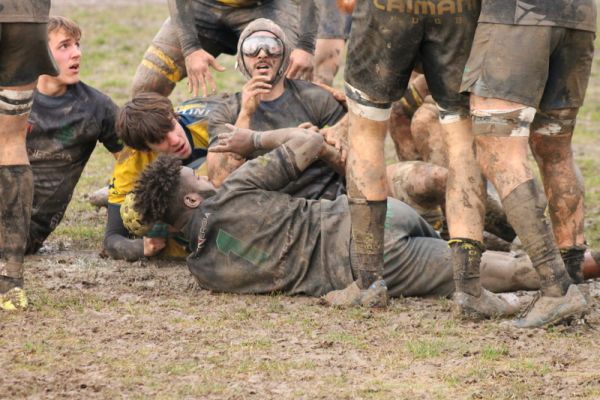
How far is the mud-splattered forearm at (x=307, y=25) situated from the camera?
26.1 feet

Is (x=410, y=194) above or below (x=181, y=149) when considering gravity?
below

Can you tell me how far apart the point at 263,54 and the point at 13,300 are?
86.1 inches

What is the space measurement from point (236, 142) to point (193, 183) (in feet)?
1.31

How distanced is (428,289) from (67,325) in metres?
1.86

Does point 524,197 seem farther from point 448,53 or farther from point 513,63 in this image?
point 448,53

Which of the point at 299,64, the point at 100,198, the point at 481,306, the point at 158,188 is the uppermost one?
the point at 299,64

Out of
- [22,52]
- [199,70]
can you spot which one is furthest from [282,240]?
[199,70]

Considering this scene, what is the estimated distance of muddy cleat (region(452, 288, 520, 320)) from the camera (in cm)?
583

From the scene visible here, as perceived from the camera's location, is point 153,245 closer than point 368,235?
No

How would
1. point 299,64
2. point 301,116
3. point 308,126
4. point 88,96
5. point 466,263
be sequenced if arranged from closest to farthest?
point 466,263, point 308,126, point 301,116, point 88,96, point 299,64

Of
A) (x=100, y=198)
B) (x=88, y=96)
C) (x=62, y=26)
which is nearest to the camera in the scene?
(x=62, y=26)

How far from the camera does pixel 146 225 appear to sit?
22.3 ft

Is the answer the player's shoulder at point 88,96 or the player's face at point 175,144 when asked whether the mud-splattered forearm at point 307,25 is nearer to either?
the player's face at point 175,144

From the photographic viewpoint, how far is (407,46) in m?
5.87
